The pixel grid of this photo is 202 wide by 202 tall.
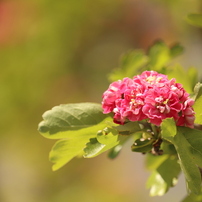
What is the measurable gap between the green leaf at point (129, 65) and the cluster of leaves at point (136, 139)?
2.6 inches

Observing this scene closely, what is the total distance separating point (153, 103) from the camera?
37cm

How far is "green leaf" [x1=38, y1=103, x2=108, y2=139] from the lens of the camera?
42 cm

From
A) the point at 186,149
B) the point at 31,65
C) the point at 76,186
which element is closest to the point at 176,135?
the point at 186,149

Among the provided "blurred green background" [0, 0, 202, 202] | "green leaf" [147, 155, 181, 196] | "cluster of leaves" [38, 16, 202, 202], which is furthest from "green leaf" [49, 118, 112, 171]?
"blurred green background" [0, 0, 202, 202]

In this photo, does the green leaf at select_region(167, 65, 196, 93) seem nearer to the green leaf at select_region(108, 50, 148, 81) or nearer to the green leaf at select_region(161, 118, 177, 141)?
the green leaf at select_region(108, 50, 148, 81)

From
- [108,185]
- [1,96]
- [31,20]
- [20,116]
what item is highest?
[31,20]

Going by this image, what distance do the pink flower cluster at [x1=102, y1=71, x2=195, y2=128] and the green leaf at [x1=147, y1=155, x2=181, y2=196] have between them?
127 millimetres

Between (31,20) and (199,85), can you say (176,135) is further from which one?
(31,20)

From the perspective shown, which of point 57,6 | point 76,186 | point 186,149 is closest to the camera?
point 186,149

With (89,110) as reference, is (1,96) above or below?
below

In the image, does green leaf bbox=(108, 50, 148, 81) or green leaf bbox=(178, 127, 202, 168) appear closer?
green leaf bbox=(178, 127, 202, 168)

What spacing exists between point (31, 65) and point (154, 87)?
145 centimetres

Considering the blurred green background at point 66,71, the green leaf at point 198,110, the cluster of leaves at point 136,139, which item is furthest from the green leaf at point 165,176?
the blurred green background at point 66,71

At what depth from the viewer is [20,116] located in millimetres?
1837
